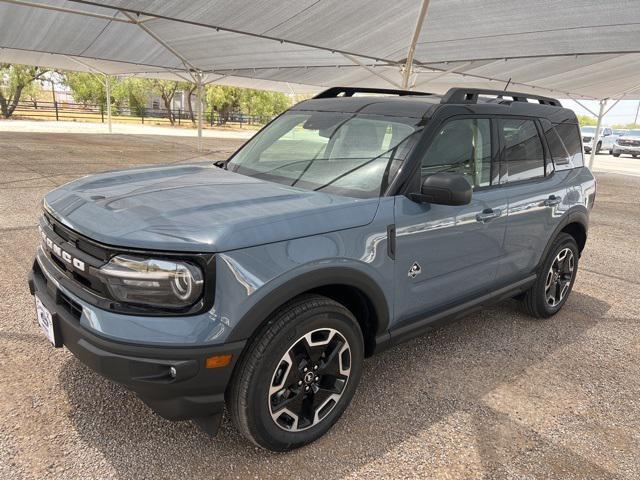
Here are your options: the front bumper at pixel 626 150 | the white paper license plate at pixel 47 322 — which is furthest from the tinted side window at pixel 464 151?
the front bumper at pixel 626 150

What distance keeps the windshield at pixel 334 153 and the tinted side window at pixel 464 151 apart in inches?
7.0

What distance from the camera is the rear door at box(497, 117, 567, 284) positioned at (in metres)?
3.46

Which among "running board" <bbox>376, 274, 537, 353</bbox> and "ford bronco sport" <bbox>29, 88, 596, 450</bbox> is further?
"running board" <bbox>376, 274, 537, 353</bbox>

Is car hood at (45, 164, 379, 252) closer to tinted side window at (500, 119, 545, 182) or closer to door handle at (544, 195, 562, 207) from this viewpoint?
tinted side window at (500, 119, 545, 182)

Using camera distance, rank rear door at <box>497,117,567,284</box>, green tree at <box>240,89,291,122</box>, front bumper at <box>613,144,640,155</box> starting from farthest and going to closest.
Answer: green tree at <box>240,89,291,122</box>, front bumper at <box>613,144,640,155</box>, rear door at <box>497,117,567,284</box>

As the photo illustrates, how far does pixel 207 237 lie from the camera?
1.98m

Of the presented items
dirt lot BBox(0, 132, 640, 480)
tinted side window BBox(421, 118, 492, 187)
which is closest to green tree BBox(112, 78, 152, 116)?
dirt lot BBox(0, 132, 640, 480)

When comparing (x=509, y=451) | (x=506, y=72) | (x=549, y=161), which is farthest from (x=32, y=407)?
(x=506, y=72)

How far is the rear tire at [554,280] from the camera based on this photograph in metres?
4.05

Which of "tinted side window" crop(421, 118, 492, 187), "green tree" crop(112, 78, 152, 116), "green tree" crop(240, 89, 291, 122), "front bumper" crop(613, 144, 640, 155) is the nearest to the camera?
"tinted side window" crop(421, 118, 492, 187)

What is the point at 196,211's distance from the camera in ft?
7.29

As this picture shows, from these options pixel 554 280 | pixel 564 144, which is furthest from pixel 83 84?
pixel 554 280

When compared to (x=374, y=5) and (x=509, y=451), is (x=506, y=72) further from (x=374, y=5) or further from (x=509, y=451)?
(x=509, y=451)

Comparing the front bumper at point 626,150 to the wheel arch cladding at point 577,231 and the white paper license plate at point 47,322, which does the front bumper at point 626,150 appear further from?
the white paper license plate at point 47,322
